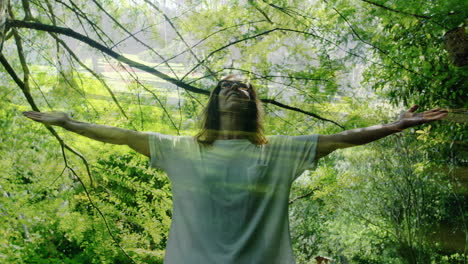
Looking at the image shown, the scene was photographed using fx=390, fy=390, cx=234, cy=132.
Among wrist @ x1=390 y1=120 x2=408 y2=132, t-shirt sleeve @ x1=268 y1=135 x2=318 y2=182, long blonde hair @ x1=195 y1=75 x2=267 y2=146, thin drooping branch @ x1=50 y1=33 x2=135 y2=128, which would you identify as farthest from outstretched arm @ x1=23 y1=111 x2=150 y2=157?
thin drooping branch @ x1=50 y1=33 x2=135 y2=128

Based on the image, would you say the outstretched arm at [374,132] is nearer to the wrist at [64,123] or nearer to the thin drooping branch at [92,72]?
the wrist at [64,123]

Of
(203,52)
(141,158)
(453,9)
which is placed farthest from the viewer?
(141,158)

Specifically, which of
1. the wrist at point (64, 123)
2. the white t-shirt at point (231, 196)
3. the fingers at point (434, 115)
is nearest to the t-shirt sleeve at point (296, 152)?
the white t-shirt at point (231, 196)

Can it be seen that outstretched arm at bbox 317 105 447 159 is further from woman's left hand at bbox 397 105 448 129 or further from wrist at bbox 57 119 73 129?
wrist at bbox 57 119 73 129

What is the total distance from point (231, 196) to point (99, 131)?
32 centimetres

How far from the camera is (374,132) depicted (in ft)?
2.63

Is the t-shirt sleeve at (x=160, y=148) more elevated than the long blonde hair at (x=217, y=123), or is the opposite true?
the long blonde hair at (x=217, y=123)

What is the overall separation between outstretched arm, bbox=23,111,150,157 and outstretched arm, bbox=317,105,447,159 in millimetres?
390

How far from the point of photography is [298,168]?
0.85 metres

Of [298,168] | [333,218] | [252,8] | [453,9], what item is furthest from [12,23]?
[333,218]

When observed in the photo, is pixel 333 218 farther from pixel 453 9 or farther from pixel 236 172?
pixel 236 172

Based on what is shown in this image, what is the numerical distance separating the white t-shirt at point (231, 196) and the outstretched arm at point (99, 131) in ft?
0.10

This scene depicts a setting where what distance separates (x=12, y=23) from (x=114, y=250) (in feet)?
4.79

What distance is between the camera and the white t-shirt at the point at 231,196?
2.63 ft
